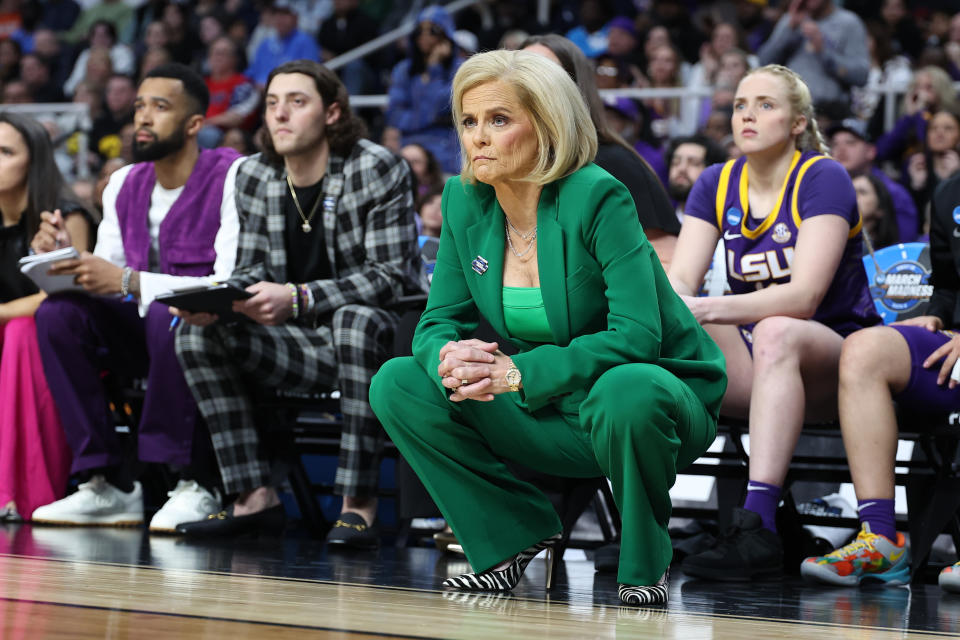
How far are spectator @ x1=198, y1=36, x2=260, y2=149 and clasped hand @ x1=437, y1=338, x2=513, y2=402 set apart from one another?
6.77m

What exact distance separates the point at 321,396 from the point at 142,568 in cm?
129

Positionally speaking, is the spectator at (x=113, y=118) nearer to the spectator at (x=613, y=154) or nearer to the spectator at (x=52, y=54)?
the spectator at (x=52, y=54)

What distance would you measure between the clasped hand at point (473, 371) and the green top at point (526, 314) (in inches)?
6.0

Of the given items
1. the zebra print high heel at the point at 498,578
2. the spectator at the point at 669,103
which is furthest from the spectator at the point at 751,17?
the zebra print high heel at the point at 498,578

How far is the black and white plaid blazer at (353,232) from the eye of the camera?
13.6 feet

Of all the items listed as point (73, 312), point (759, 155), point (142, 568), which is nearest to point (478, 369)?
point (142, 568)

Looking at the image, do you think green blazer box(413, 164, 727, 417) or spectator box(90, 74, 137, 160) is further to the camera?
spectator box(90, 74, 137, 160)

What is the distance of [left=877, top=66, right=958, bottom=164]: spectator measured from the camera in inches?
273

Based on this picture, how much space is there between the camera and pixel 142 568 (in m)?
3.02

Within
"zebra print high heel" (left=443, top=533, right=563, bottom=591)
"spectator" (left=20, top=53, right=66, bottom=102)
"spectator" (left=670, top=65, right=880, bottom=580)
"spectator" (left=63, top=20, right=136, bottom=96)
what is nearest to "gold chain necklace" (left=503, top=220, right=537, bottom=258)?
"zebra print high heel" (left=443, top=533, right=563, bottom=591)

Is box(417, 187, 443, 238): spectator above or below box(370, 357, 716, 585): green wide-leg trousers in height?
above

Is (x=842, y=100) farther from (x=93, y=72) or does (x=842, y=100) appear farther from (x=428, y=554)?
(x=93, y=72)

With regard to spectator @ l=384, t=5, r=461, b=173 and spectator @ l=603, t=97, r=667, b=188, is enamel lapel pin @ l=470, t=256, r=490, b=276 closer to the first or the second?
spectator @ l=603, t=97, r=667, b=188

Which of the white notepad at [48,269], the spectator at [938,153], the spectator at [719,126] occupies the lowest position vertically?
the white notepad at [48,269]
